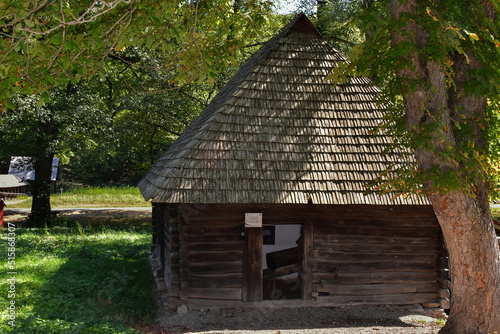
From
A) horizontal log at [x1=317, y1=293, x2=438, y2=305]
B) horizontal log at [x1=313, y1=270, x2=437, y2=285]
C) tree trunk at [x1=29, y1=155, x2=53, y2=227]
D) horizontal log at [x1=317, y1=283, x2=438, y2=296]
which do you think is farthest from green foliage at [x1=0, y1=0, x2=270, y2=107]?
tree trunk at [x1=29, y1=155, x2=53, y2=227]

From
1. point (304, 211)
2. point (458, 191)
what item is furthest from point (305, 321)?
point (458, 191)

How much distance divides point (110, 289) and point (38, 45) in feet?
16.9

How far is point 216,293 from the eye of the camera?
829 cm

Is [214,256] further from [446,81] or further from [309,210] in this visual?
[446,81]

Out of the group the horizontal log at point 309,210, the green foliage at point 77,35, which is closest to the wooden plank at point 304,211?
the horizontal log at point 309,210

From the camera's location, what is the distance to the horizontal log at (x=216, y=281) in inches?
323

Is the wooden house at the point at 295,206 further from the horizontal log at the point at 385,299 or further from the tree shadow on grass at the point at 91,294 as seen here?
the tree shadow on grass at the point at 91,294

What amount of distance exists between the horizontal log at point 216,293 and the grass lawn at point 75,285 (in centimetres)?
88

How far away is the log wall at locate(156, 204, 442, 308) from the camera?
26.9 feet

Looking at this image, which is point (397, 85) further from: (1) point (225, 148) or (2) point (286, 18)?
(2) point (286, 18)

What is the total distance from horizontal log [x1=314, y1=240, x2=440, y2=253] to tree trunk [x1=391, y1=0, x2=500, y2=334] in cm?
251

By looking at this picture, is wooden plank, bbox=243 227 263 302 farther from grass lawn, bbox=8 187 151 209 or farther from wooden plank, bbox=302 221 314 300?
grass lawn, bbox=8 187 151 209

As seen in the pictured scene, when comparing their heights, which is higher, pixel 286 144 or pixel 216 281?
pixel 286 144

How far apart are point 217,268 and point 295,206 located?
71.6 inches
